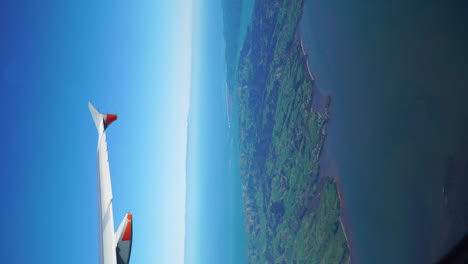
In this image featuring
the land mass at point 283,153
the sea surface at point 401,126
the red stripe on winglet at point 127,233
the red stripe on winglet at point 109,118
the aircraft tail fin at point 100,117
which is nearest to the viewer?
the sea surface at point 401,126

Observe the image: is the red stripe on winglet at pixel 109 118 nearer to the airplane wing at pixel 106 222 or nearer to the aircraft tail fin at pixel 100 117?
the aircraft tail fin at pixel 100 117

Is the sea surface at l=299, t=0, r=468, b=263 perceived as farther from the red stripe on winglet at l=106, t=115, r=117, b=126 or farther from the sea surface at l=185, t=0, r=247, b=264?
the sea surface at l=185, t=0, r=247, b=264

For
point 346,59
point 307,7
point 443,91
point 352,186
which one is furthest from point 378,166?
point 307,7

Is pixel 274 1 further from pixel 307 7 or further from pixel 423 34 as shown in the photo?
pixel 423 34

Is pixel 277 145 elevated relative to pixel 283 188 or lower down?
elevated

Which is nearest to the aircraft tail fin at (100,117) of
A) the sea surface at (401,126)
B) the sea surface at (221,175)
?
the sea surface at (401,126)

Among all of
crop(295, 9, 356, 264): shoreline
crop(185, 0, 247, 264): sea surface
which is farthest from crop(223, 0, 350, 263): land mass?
crop(185, 0, 247, 264): sea surface
